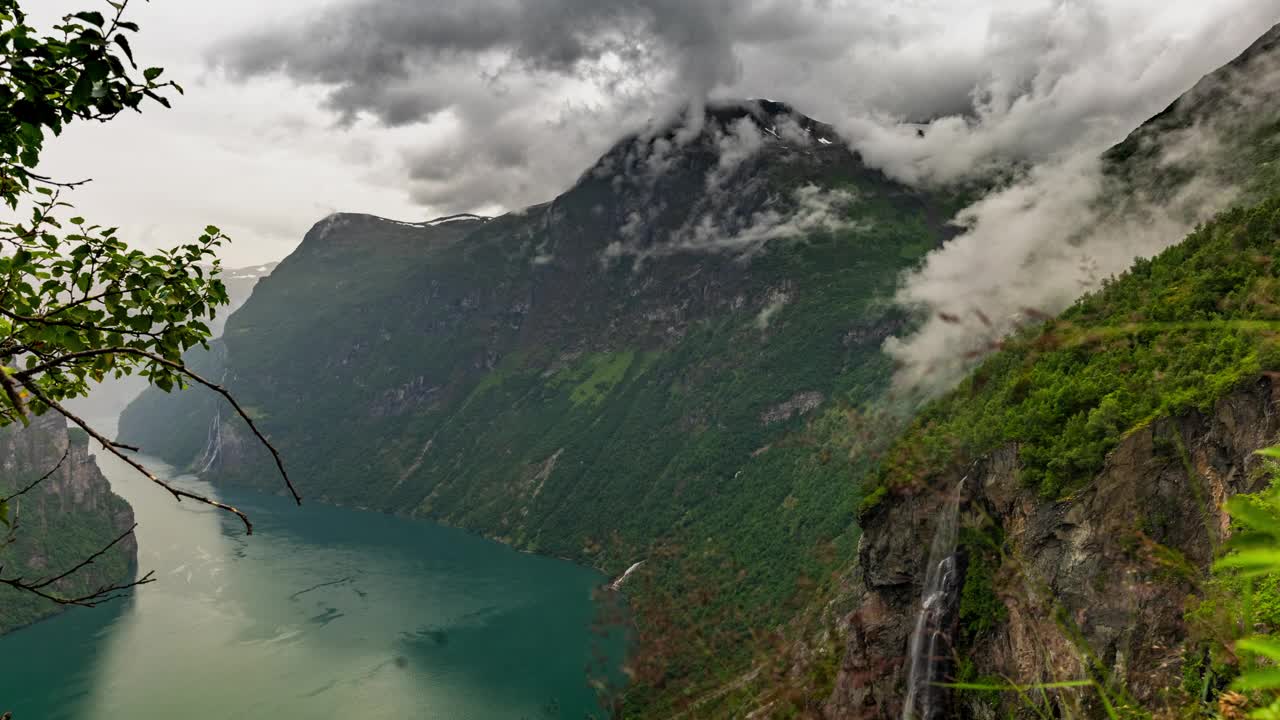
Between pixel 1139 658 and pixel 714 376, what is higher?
pixel 714 376

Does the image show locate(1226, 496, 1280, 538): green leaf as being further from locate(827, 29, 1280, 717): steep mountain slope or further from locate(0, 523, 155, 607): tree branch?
locate(827, 29, 1280, 717): steep mountain slope

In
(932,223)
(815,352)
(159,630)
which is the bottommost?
(159,630)

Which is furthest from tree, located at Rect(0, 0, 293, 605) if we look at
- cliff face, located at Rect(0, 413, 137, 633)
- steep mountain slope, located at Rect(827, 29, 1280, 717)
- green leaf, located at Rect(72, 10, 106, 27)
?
cliff face, located at Rect(0, 413, 137, 633)

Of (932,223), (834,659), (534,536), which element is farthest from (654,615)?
(932,223)

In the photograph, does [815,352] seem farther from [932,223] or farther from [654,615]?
[654,615]

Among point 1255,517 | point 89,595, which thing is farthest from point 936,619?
point 1255,517
